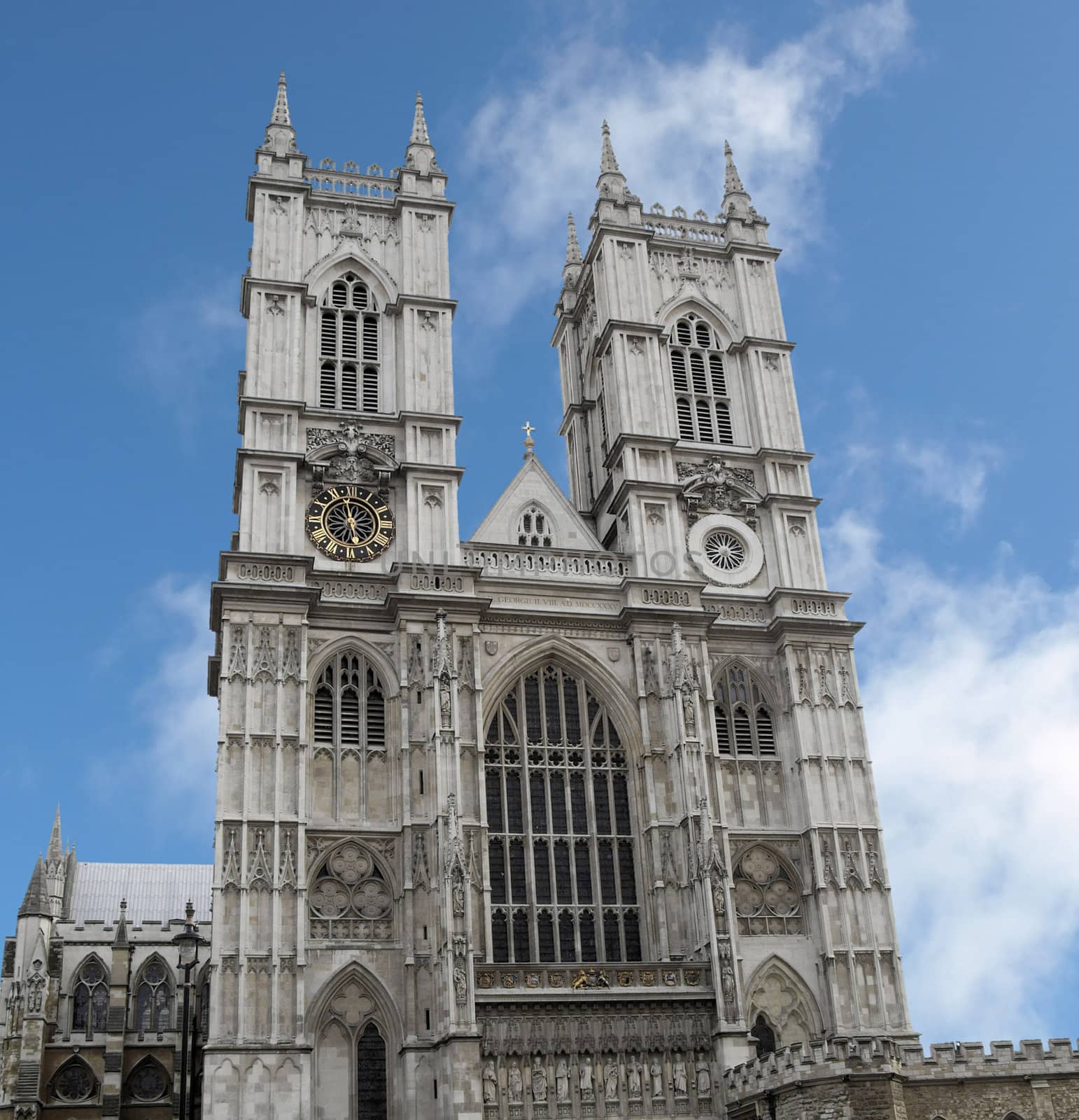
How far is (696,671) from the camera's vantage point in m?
36.9

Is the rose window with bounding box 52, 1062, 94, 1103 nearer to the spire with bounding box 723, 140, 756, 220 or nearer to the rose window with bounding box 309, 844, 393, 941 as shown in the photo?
the rose window with bounding box 309, 844, 393, 941

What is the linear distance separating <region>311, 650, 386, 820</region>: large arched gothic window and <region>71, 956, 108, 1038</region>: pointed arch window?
786 inches

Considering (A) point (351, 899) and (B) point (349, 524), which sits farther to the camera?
(B) point (349, 524)

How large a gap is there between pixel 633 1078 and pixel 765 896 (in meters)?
6.64

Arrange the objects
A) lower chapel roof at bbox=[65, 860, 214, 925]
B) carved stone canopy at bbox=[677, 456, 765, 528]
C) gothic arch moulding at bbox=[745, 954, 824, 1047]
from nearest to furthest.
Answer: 1. gothic arch moulding at bbox=[745, 954, 824, 1047]
2. carved stone canopy at bbox=[677, 456, 765, 528]
3. lower chapel roof at bbox=[65, 860, 214, 925]

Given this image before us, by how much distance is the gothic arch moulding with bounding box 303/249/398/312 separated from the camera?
135 feet

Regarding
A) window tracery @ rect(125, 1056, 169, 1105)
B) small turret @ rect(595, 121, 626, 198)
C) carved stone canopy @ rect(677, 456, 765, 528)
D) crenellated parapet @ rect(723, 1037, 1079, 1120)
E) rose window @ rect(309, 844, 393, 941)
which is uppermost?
small turret @ rect(595, 121, 626, 198)

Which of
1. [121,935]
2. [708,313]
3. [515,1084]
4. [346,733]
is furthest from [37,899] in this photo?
[708,313]

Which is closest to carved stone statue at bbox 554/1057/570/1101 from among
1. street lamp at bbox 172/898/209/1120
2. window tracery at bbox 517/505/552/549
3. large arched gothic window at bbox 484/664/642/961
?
large arched gothic window at bbox 484/664/642/961

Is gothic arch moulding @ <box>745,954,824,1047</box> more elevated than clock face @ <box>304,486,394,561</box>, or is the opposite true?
clock face @ <box>304,486,394,561</box>

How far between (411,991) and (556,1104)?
13.5 feet

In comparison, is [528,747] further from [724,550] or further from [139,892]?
[139,892]

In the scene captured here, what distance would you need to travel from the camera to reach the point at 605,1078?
98.9ft

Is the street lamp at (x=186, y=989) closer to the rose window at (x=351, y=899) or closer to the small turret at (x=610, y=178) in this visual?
the rose window at (x=351, y=899)
